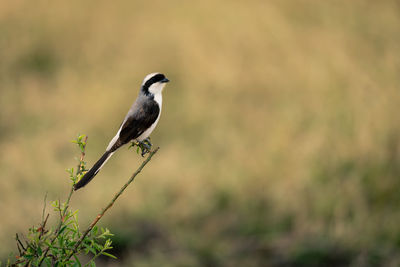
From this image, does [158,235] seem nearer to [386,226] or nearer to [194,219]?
[194,219]

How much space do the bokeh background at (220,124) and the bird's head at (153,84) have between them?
10.5ft

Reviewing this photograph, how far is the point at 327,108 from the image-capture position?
7996 millimetres

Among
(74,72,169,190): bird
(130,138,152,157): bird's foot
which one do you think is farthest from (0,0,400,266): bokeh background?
(74,72,169,190): bird

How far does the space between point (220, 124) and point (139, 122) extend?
5.96m

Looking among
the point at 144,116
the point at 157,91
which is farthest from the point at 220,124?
the point at 144,116

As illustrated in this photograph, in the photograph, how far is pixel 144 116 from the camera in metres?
2.67

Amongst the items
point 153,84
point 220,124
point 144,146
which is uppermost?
point 220,124

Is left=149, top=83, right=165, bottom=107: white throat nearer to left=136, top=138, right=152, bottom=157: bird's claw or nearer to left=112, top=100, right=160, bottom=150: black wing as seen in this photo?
left=112, top=100, right=160, bottom=150: black wing

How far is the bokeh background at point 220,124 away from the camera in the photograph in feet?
19.8

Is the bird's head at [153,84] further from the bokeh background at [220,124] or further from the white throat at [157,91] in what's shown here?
the bokeh background at [220,124]

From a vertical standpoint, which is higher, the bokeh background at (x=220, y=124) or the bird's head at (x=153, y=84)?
the bokeh background at (x=220, y=124)

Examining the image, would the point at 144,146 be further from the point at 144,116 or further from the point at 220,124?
the point at 220,124

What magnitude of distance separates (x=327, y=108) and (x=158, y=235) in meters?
3.49

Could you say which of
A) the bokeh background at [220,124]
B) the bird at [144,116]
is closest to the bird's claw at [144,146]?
the bird at [144,116]
